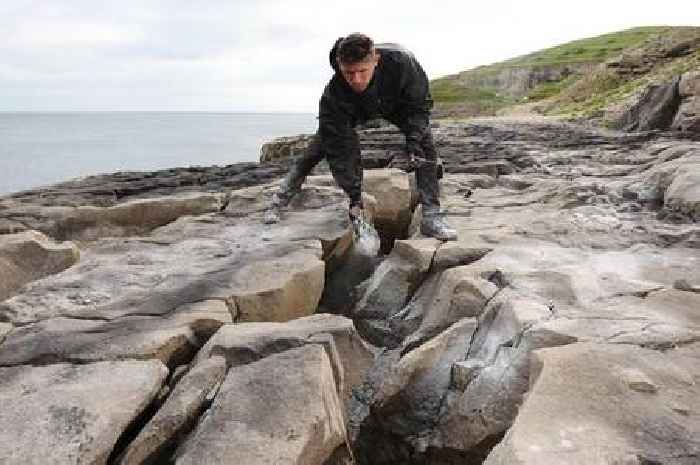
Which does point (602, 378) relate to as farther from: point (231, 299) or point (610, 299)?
point (231, 299)

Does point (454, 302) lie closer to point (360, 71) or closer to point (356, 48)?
point (360, 71)

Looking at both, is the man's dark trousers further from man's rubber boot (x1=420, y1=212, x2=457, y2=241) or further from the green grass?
the green grass

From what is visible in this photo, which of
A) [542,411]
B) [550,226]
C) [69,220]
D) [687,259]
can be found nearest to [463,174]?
[550,226]

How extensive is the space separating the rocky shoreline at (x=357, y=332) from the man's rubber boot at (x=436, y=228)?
0.81 ft

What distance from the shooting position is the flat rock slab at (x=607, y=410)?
354cm

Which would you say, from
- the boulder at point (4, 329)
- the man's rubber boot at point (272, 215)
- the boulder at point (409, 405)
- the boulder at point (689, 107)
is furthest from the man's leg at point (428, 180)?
the boulder at point (689, 107)

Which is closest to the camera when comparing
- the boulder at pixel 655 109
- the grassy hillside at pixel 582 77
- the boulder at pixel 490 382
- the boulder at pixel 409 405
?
the boulder at pixel 490 382

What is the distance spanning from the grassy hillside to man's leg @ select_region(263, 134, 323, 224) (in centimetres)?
2079

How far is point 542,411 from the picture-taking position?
3.88 metres

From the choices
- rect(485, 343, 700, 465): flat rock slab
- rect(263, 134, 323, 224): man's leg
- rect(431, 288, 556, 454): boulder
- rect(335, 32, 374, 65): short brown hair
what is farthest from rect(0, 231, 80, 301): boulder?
rect(485, 343, 700, 465): flat rock slab

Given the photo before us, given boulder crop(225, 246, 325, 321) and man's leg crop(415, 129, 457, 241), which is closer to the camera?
boulder crop(225, 246, 325, 321)

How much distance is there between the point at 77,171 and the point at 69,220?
77799mm

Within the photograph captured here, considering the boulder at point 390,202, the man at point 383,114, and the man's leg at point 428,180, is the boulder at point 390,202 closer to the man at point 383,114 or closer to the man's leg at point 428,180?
the man at point 383,114

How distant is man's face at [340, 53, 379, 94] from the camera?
23.2 ft
